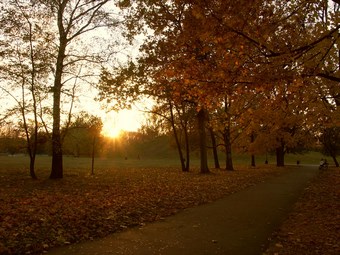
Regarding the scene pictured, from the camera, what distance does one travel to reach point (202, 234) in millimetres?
7648

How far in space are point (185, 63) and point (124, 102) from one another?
13678mm

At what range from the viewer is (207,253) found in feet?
20.6

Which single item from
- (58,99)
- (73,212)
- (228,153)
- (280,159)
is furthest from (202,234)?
(280,159)

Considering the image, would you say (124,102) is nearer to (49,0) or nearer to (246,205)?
(49,0)

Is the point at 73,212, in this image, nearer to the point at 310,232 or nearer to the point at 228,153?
the point at 310,232

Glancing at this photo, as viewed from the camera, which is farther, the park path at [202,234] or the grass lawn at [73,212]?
the grass lawn at [73,212]

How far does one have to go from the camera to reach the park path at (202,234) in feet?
21.0

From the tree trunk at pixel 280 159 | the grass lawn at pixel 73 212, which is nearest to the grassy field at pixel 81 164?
the tree trunk at pixel 280 159

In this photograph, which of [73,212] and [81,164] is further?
[81,164]

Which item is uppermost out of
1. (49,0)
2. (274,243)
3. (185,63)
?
(49,0)

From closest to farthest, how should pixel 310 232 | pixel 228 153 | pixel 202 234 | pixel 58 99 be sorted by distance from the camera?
pixel 202 234
pixel 310 232
pixel 58 99
pixel 228 153

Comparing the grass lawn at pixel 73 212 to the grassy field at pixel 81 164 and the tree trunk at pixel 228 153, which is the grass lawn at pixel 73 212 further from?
the tree trunk at pixel 228 153

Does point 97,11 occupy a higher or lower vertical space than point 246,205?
higher

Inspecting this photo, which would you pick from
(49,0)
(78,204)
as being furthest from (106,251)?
(49,0)
